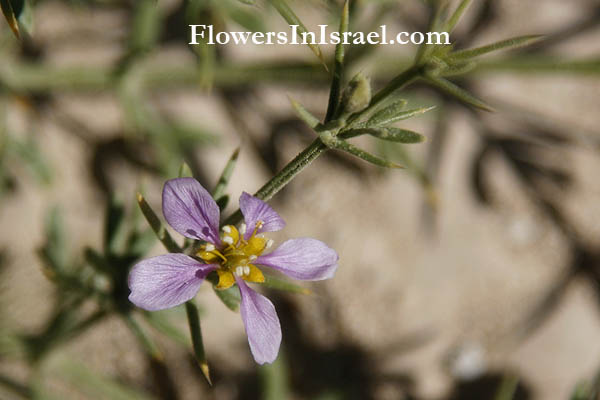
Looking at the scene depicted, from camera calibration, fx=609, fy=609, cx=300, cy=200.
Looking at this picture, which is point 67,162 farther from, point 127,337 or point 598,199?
point 598,199

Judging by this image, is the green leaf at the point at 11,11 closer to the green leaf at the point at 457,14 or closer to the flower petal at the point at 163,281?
the flower petal at the point at 163,281

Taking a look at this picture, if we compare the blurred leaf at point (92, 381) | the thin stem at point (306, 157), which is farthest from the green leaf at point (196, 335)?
the blurred leaf at point (92, 381)

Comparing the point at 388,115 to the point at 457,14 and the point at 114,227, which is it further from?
the point at 114,227

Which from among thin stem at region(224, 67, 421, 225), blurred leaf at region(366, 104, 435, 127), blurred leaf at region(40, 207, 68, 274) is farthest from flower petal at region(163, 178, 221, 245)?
blurred leaf at region(40, 207, 68, 274)

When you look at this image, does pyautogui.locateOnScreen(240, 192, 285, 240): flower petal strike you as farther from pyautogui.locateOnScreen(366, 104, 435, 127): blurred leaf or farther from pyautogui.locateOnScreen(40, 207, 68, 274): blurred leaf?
pyautogui.locateOnScreen(40, 207, 68, 274): blurred leaf

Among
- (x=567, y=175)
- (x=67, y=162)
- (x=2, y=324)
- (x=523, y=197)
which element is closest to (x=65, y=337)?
(x=2, y=324)

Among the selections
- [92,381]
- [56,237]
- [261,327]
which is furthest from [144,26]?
[261,327]
